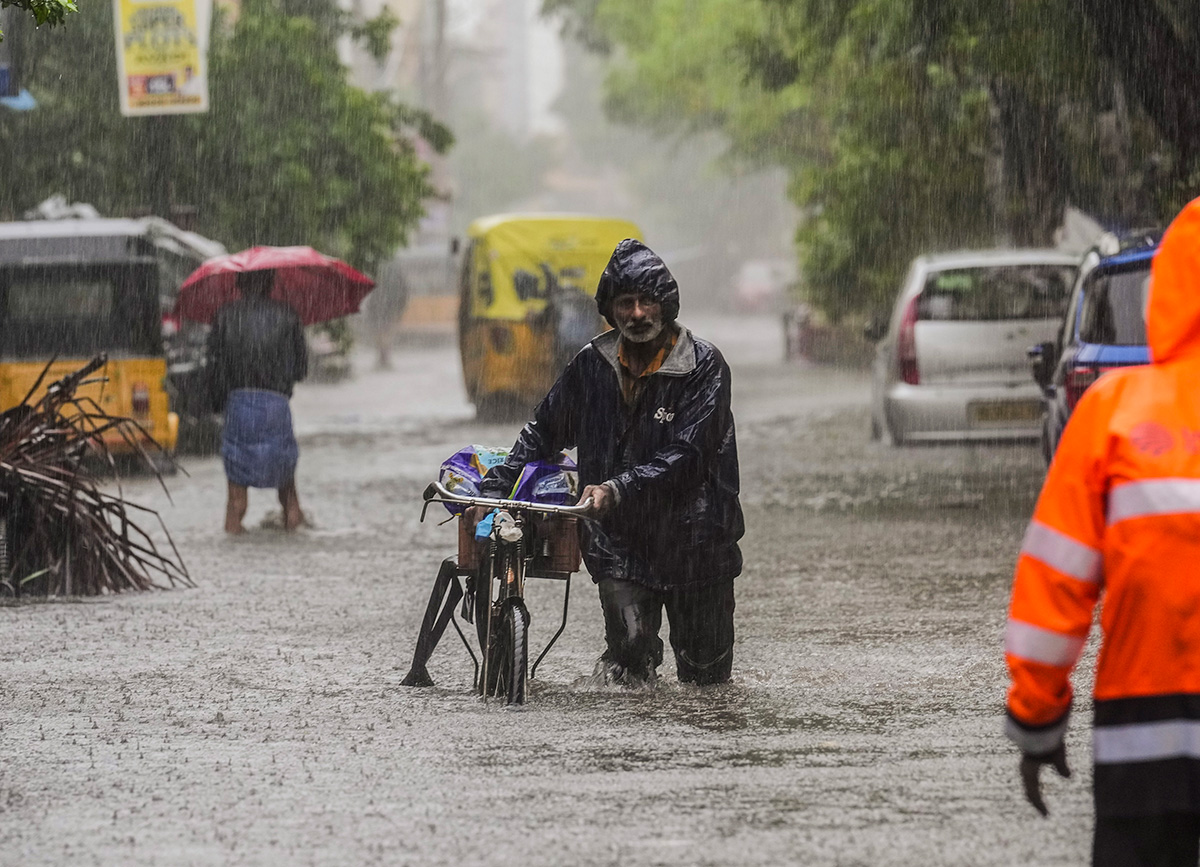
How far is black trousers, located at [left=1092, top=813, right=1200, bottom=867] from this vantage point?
11.4 ft

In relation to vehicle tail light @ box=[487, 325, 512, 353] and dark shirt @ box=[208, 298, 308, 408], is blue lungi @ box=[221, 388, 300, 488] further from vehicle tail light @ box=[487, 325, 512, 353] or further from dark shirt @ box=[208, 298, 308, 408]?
vehicle tail light @ box=[487, 325, 512, 353]

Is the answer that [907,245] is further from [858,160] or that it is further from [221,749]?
[221,749]

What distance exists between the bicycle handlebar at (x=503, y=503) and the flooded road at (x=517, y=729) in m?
0.68

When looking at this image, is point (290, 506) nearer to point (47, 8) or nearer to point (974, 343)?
point (974, 343)

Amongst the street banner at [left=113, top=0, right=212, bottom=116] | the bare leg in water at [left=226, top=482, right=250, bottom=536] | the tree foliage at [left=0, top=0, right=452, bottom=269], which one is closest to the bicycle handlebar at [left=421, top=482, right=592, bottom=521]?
the bare leg in water at [left=226, top=482, right=250, bottom=536]

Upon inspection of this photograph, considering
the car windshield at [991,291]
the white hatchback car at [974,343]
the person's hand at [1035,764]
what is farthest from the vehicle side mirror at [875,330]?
the person's hand at [1035,764]

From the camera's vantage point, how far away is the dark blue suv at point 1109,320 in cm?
1095

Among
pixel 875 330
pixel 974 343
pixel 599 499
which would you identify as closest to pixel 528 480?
pixel 599 499

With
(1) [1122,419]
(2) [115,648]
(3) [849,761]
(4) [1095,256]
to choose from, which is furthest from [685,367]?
(4) [1095,256]

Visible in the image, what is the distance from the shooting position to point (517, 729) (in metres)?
6.99

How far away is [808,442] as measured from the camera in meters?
20.6

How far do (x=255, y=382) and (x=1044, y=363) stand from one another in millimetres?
4781

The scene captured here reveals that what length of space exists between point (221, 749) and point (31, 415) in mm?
4482

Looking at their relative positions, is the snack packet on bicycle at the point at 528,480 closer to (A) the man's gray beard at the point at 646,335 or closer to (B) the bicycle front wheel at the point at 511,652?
(B) the bicycle front wheel at the point at 511,652
